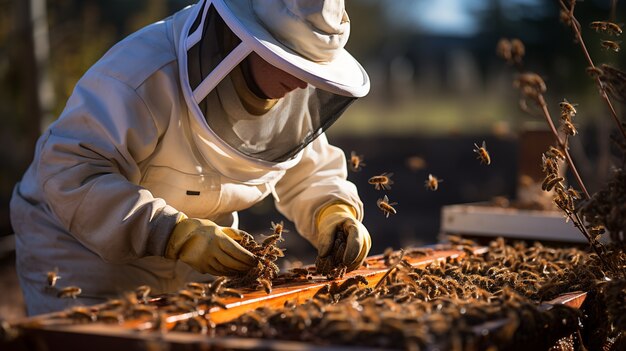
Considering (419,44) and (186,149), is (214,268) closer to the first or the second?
(186,149)

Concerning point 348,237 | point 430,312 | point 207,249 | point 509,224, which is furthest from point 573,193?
point 509,224

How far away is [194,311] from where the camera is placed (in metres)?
2.10

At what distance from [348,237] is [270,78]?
0.70 metres

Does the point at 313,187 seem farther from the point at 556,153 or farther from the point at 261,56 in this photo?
the point at 556,153

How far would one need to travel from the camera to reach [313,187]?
11.6 ft

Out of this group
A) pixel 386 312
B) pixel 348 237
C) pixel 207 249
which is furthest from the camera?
pixel 348 237

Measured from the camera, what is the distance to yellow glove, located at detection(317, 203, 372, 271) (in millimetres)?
2996

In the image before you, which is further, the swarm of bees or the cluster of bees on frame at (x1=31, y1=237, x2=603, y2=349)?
the swarm of bees

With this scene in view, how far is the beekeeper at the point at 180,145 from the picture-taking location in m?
2.68

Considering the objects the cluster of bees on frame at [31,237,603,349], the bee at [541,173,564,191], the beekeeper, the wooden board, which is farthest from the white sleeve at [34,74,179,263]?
the wooden board

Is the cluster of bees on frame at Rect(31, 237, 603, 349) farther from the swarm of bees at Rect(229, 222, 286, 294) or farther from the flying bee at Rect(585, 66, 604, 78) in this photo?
the flying bee at Rect(585, 66, 604, 78)

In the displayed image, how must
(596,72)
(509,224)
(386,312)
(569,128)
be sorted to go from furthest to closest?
(509,224)
(569,128)
(596,72)
(386,312)

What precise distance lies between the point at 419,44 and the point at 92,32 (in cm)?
1324

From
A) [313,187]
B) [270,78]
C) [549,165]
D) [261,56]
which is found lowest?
[313,187]
